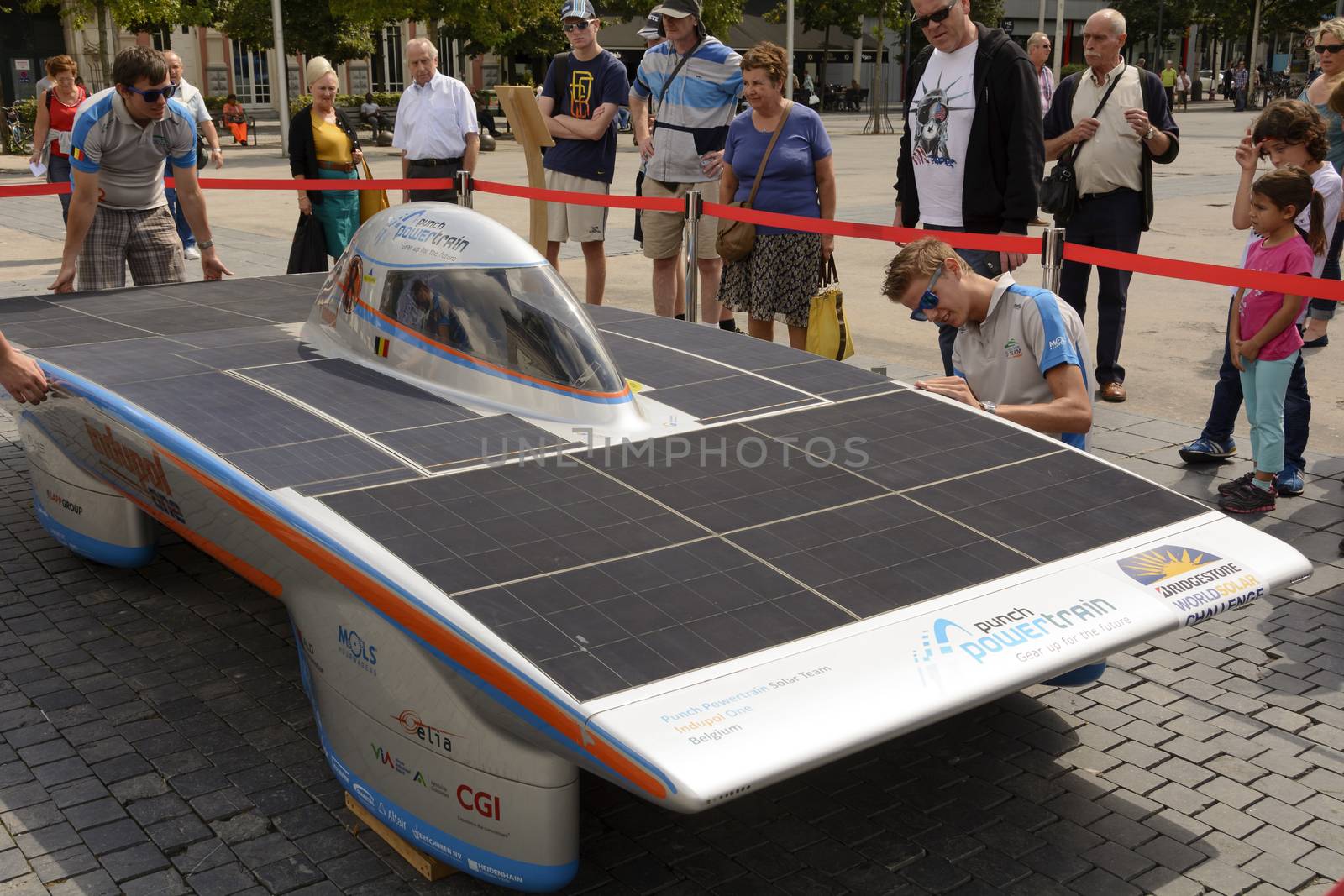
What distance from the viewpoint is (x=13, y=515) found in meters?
6.04

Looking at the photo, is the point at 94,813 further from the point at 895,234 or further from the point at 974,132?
the point at 974,132

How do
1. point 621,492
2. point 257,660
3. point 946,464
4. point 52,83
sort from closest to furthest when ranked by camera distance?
point 621,492 → point 946,464 → point 257,660 → point 52,83

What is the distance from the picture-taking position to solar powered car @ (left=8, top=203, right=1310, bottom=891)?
2928 millimetres

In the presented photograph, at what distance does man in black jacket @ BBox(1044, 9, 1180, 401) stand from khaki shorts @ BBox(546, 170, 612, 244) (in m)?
3.00

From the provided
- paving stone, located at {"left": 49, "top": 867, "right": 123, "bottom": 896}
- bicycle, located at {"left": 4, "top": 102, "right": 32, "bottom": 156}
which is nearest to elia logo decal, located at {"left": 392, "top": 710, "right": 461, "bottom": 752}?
paving stone, located at {"left": 49, "top": 867, "right": 123, "bottom": 896}

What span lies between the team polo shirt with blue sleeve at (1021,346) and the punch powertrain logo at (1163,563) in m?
0.99

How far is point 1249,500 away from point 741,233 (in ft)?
10.0

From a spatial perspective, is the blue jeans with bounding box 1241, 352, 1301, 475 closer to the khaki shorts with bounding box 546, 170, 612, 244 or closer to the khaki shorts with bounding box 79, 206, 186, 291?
the khaki shorts with bounding box 546, 170, 612, 244

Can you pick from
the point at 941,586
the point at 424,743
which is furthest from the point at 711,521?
the point at 424,743

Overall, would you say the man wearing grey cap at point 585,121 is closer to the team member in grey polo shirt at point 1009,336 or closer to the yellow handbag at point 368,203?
the yellow handbag at point 368,203

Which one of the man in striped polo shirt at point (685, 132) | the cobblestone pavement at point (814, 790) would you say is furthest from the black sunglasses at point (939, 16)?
the cobblestone pavement at point (814, 790)

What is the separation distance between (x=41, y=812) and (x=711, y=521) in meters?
2.06

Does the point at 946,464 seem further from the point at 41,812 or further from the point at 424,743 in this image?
the point at 41,812

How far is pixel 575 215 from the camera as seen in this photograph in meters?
8.80
